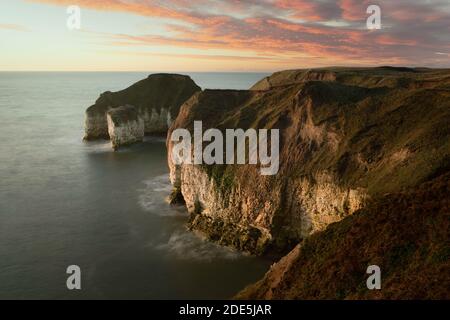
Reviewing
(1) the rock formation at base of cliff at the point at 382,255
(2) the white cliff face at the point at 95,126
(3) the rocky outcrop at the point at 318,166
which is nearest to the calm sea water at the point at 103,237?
(3) the rocky outcrop at the point at 318,166

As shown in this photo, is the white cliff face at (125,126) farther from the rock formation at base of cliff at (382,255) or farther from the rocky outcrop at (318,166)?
the rock formation at base of cliff at (382,255)

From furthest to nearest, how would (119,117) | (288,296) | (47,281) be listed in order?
(119,117)
(47,281)
(288,296)

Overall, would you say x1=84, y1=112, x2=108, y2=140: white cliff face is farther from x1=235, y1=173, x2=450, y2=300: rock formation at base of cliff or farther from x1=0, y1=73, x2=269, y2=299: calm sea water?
x1=235, y1=173, x2=450, y2=300: rock formation at base of cliff

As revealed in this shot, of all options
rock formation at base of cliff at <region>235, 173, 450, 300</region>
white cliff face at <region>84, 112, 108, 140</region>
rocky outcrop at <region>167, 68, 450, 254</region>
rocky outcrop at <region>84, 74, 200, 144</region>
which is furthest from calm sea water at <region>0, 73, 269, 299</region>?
rocky outcrop at <region>84, 74, 200, 144</region>

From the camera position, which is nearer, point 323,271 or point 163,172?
point 323,271
